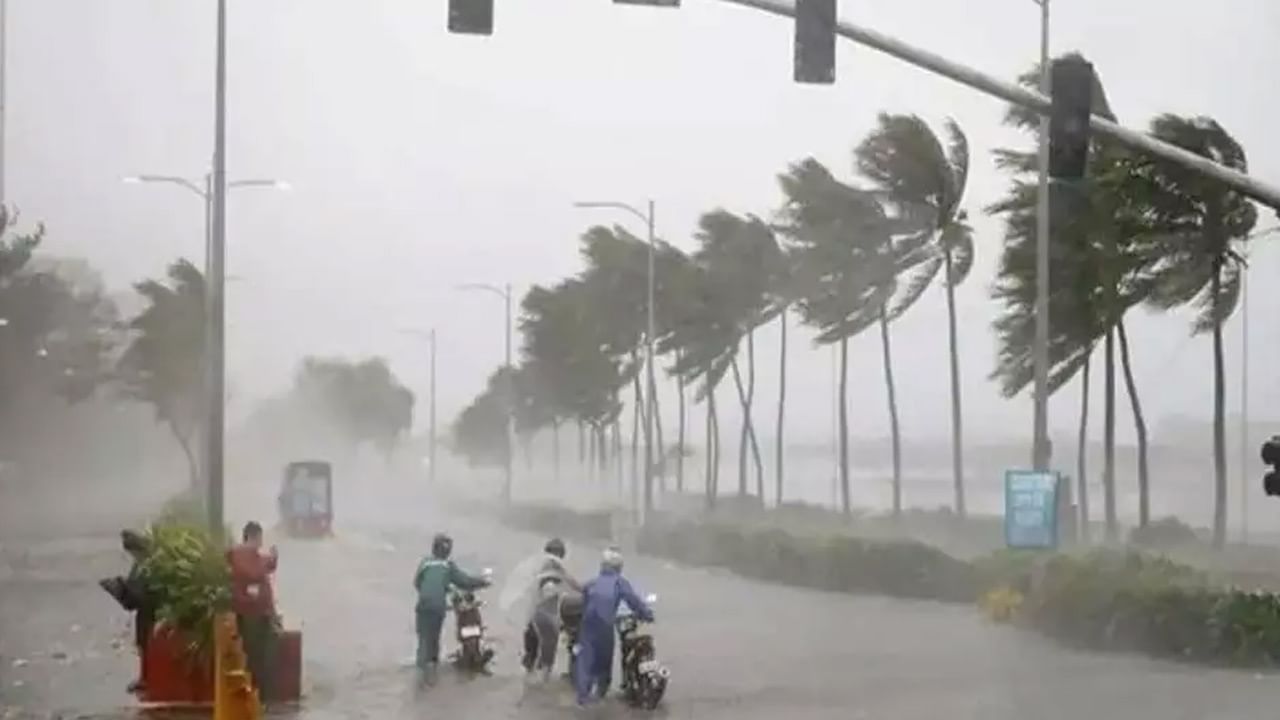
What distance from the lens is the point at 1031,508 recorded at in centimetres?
2533

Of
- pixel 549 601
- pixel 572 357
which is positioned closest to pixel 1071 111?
pixel 549 601

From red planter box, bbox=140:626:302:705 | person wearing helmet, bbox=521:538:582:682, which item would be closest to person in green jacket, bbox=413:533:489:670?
person wearing helmet, bbox=521:538:582:682

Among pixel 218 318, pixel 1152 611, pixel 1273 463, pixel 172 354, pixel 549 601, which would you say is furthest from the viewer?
pixel 172 354

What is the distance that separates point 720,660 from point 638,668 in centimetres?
457

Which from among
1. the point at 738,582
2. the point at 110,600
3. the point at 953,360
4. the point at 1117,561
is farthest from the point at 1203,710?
the point at 953,360

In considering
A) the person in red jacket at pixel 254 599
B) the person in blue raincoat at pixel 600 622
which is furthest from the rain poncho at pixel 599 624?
the person in red jacket at pixel 254 599

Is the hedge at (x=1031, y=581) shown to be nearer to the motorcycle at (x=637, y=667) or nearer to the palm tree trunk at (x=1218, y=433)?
the palm tree trunk at (x=1218, y=433)

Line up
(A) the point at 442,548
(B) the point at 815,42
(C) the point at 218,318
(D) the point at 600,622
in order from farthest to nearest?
(C) the point at 218,318 < (A) the point at 442,548 < (D) the point at 600,622 < (B) the point at 815,42

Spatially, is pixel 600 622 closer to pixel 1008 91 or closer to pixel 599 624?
pixel 599 624

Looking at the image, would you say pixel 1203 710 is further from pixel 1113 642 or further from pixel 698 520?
pixel 698 520

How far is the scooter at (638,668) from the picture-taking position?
55.6ft

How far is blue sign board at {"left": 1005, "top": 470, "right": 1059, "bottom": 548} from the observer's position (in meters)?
25.0

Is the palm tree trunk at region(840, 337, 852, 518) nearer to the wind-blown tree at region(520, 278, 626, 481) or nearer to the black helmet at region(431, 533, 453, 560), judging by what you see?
the wind-blown tree at region(520, 278, 626, 481)

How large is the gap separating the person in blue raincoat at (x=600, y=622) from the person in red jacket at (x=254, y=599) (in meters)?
2.71
